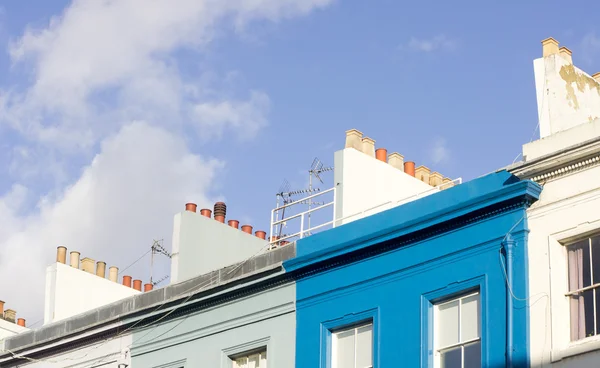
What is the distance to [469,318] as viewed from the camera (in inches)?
1003

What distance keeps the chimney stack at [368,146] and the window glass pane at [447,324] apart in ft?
22.3

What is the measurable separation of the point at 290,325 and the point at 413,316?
3.54 meters

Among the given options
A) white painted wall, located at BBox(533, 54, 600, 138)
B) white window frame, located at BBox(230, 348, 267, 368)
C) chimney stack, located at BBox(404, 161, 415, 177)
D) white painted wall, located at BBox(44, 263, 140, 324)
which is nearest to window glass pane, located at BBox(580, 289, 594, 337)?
white painted wall, located at BBox(533, 54, 600, 138)

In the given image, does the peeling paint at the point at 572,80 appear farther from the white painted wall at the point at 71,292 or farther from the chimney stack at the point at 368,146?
the white painted wall at the point at 71,292

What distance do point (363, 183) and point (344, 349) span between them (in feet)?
16.3

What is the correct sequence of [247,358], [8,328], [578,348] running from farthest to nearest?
[8,328]
[247,358]
[578,348]

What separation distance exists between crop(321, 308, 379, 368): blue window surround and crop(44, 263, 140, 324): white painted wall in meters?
11.5

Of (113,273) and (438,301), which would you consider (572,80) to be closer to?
(438,301)

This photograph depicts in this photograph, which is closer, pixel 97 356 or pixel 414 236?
pixel 414 236

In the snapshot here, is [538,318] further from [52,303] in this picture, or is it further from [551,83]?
[52,303]

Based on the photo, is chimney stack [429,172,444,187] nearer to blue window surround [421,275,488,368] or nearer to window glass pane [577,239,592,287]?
blue window surround [421,275,488,368]

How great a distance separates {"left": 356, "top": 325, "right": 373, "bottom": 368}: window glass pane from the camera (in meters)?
27.2

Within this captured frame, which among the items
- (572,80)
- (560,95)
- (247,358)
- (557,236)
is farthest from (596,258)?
(247,358)

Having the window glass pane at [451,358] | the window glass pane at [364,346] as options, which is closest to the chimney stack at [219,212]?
the window glass pane at [364,346]
